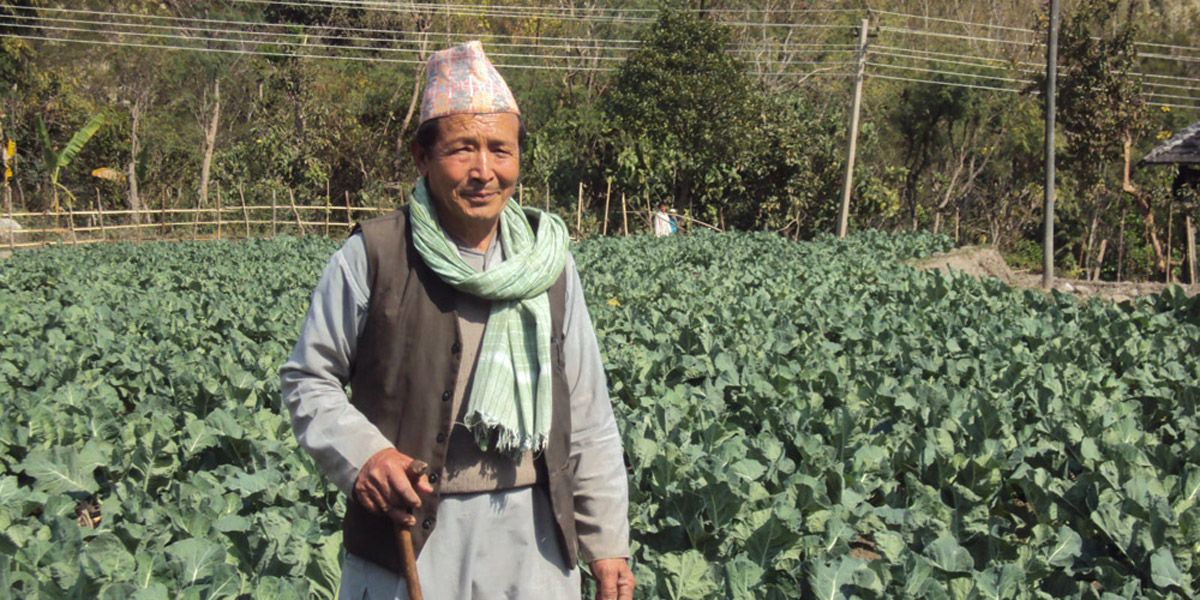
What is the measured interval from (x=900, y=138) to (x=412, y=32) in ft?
50.4

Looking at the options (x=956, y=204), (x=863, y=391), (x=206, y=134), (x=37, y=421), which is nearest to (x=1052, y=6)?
(x=956, y=204)

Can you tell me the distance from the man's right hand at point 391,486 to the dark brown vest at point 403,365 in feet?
0.31

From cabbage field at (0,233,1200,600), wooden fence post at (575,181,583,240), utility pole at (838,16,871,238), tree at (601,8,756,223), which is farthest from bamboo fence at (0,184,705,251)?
cabbage field at (0,233,1200,600)

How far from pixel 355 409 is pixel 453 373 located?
21 centimetres

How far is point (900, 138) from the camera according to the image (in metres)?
32.4

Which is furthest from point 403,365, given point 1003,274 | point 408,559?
point 1003,274

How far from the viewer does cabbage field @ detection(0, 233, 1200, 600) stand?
3312 mm

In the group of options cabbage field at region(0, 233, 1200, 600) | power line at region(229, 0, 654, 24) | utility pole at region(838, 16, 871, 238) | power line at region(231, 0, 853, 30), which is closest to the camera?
cabbage field at region(0, 233, 1200, 600)

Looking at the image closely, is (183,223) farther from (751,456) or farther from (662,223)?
(751,456)

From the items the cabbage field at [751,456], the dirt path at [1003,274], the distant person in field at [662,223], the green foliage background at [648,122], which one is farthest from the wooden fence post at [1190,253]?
the cabbage field at [751,456]

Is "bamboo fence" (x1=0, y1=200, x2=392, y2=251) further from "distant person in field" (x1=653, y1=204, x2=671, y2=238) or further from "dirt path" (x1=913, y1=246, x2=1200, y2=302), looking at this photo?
"dirt path" (x1=913, y1=246, x2=1200, y2=302)

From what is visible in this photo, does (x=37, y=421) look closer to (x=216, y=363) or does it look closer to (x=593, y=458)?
(x=216, y=363)

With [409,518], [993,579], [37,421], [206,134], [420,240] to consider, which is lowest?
[993,579]

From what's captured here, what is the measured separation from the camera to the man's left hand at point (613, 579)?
2258mm
